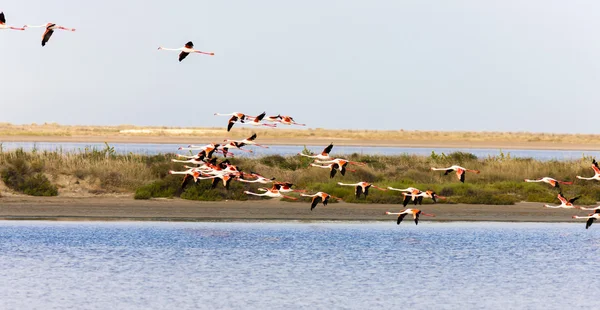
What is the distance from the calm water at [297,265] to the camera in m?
18.9

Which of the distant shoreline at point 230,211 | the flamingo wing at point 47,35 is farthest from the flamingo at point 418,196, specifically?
the flamingo wing at point 47,35

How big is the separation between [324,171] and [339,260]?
43.5ft

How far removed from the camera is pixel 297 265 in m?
22.8

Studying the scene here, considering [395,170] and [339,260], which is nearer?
[339,260]

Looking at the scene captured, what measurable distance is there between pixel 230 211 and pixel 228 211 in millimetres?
65

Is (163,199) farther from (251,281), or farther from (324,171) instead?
(251,281)

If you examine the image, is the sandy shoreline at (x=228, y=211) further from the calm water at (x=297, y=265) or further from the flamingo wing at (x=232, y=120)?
the flamingo wing at (x=232, y=120)

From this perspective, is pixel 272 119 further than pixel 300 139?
No

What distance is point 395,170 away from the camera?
131ft

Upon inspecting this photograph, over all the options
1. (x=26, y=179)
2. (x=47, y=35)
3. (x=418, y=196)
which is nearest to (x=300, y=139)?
(x=26, y=179)

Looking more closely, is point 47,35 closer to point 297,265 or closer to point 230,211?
point 297,265

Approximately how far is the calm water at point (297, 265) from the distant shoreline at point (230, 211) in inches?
47.4

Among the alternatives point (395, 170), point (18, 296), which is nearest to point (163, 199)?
point (395, 170)

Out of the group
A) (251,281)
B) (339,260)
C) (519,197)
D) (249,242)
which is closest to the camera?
(251,281)
